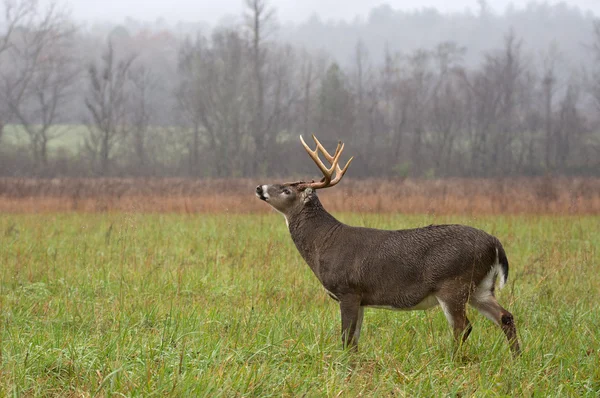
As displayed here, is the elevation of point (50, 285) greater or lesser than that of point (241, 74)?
lesser

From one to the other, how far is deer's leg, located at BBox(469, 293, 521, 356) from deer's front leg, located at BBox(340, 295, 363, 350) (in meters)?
0.85

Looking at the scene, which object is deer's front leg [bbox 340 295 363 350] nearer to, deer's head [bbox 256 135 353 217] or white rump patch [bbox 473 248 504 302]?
white rump patch [bbox 473 248 504 302]

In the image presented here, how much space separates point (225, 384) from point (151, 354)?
0.65 metres

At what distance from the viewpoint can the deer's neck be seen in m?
5.21

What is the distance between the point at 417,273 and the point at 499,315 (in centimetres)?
65

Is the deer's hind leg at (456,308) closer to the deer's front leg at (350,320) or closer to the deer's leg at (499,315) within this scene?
the deer's leg at (499,315)

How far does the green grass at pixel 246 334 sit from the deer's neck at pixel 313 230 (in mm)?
585

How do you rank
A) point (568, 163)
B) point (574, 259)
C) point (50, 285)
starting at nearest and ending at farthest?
point (50, 285) → point (574, 259) → point (568, 163)

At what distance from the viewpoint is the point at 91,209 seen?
15359 millimetres

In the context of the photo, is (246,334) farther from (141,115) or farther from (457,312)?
(141,115)

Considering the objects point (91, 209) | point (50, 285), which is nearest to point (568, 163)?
point (91, 209)

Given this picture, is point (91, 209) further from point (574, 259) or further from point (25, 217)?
point (574, 259)

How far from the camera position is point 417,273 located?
4.64 metres

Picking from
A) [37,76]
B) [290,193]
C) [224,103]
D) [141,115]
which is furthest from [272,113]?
[290,193]
